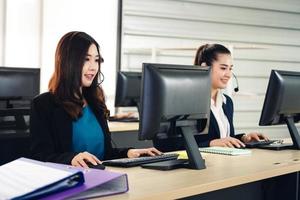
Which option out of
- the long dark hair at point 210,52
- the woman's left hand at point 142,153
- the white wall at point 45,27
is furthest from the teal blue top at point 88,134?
the white wall at point 45,27

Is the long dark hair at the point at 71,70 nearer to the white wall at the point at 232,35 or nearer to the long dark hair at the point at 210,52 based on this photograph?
the long dark hair at the point at 210,52

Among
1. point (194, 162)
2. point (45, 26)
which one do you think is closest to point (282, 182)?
point (194, 162)

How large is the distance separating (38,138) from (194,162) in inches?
26.7

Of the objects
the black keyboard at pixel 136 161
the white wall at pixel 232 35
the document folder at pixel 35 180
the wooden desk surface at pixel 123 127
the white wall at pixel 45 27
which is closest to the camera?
the document folder at pixel 35 180

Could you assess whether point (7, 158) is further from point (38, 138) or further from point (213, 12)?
point (213, 12)

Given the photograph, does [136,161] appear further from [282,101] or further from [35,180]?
[282,101]

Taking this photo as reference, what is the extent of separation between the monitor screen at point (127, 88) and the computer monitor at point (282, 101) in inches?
59.7

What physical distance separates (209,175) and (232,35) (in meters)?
4.17

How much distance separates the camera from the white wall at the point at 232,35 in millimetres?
5230

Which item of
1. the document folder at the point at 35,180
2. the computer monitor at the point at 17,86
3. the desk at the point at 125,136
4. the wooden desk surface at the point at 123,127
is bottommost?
the desk at the point at 125,136

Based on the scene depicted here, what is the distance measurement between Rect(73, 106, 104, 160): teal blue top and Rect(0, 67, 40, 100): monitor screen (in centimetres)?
63

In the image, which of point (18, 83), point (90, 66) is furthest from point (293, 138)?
point (18, 83)

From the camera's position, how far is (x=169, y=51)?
539 centimetres

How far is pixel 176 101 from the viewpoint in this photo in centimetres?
201
